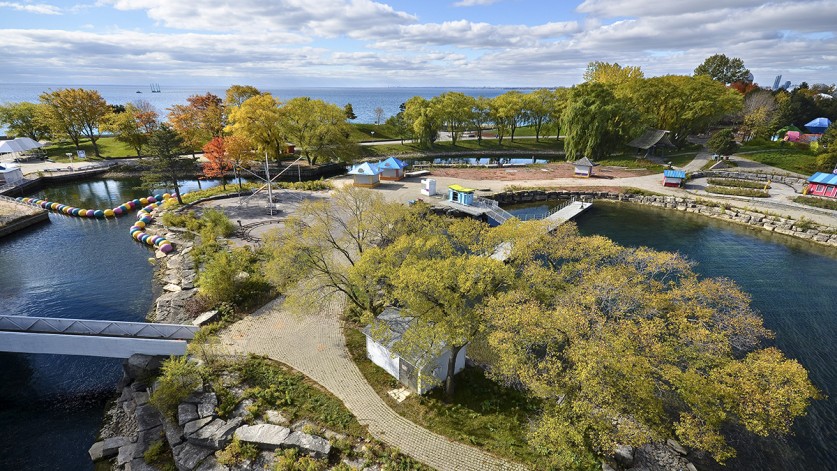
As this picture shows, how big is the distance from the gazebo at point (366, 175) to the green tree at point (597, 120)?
36875 millimetres

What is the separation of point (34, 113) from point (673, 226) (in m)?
105

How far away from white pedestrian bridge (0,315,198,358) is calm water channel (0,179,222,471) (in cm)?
201

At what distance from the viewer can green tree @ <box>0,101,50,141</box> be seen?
6906cm

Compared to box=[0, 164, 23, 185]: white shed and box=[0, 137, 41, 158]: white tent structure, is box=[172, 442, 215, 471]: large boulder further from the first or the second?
box=[0, 137, 41, 158]: white tent structure

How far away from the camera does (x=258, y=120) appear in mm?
53656

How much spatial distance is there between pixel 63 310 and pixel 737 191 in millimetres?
71802

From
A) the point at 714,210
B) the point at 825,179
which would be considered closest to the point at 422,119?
the point at 714,210

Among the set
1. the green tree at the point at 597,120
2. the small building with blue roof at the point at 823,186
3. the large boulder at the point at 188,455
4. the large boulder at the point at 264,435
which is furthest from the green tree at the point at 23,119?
the small building with blue roof at the point at 823,186

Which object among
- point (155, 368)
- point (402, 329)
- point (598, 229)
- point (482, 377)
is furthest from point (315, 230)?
point (598, 229)

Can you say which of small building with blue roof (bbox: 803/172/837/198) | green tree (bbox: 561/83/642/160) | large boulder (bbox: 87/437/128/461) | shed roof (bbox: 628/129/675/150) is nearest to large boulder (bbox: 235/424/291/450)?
Answer: large boulder (bbox: 87/437/128/461)

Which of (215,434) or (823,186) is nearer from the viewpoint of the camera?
(215,434)

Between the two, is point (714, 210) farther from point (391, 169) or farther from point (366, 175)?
point (366, 175)

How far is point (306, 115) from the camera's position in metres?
56.4

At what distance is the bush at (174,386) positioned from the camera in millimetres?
17688
